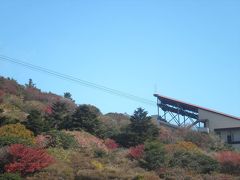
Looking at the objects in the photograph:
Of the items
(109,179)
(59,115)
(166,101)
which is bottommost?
(109,179)

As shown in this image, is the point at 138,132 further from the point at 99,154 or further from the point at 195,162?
the point at 195,162

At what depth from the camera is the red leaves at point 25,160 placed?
859 inches

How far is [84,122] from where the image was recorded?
3394 cm

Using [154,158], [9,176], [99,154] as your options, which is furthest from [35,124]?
[9,176]

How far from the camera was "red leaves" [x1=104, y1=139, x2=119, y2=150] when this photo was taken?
31.1 metres

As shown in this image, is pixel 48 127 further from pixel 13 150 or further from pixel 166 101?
pixel 166 101

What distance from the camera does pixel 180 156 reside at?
27500 mm

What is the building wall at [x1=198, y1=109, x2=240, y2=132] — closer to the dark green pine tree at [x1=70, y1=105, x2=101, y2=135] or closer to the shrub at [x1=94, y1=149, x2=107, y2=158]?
the dark green pine tree at [x1=70, y1=105, x2=101, y2=135]

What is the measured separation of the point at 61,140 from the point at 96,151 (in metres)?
2.29

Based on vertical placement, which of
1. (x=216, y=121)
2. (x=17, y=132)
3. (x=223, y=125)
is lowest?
(x=17, y=132)

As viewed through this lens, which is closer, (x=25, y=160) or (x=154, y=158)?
(x=25, y=160)

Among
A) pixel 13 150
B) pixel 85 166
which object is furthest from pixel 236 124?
pixel 13 150

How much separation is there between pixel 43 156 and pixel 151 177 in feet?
16.9

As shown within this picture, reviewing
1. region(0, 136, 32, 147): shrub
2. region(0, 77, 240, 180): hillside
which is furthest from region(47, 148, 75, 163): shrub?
region(0, 136, 32, 147): shrub
